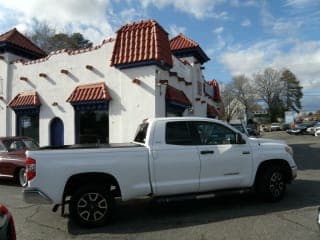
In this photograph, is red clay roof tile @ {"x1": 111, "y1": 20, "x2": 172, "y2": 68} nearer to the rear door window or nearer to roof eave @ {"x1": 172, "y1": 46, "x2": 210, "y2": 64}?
roof eave @ {"x1": 172, "y1": 46, "x2": 210, "y2": 64}

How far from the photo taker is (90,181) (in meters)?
7.53

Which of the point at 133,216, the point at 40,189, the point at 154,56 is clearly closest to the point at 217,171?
the point at 133,216

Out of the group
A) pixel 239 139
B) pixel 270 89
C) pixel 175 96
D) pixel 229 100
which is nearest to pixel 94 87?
pixel 175 96

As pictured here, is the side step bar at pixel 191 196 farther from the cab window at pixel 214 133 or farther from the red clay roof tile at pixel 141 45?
the red clay roof tile at pixel 141 45

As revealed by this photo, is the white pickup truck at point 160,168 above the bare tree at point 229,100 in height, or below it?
below

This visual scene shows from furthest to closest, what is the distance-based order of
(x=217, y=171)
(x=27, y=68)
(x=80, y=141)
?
(x=27, y=68)
(x=80, y=141)
(x=217, y=171)

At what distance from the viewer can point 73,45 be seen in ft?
173

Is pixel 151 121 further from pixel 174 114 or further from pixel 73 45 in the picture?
pixel 73 45

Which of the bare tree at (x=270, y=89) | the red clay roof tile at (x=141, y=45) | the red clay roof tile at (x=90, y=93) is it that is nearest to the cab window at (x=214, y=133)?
the red clay roof tile at (x=141, y=45)

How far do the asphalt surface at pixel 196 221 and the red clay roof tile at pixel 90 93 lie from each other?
8.00 meters

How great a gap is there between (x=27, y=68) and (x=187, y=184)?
14.6 m

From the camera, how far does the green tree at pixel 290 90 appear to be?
108 metres

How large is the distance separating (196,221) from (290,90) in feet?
355

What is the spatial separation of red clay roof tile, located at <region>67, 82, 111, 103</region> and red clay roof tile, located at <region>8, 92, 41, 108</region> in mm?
2116
